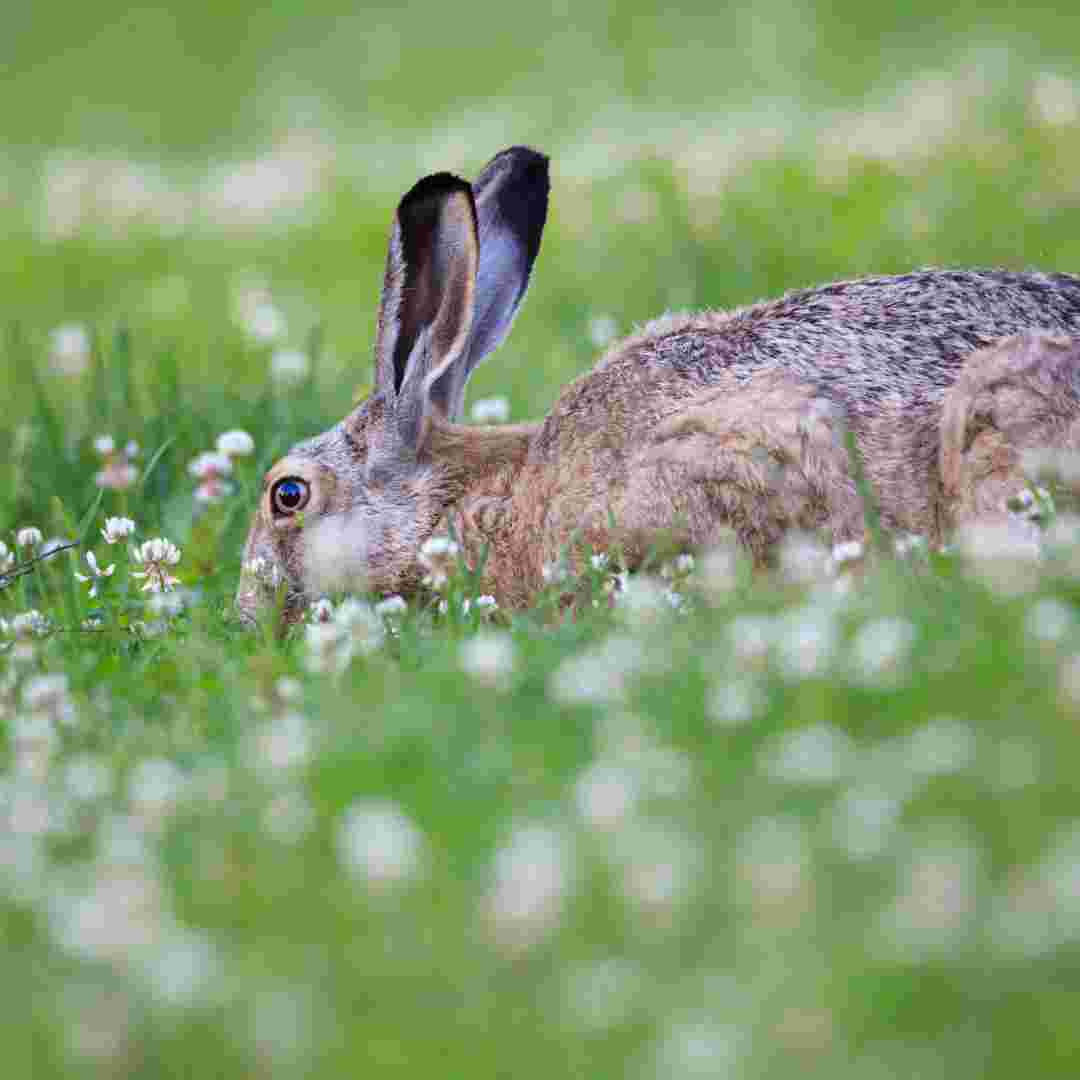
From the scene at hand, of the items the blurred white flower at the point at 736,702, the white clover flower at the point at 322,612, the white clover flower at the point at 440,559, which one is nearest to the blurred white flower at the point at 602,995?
the blurred white flower at the point at 736,702

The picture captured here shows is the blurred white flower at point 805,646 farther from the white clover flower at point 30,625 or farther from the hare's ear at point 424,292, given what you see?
the hare's ear at point 424,292

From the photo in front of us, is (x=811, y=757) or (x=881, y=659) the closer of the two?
(x=811, y=757)

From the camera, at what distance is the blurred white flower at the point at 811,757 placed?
138 inches

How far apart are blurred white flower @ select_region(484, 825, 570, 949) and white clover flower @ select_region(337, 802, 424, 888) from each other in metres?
0.17

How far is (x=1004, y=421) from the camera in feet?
19.9

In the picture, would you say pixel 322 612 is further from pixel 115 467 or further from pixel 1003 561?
pixel 1003 561

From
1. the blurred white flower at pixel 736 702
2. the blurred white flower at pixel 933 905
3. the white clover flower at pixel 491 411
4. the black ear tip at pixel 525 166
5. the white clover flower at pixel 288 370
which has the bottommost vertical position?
the blurred white flower at pixel 933 905

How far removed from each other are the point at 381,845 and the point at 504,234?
16.6 ft

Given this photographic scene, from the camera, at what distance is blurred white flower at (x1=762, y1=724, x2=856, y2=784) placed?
138 inches

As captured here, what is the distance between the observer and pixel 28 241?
15.4 m

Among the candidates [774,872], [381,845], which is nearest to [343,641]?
[381,845]

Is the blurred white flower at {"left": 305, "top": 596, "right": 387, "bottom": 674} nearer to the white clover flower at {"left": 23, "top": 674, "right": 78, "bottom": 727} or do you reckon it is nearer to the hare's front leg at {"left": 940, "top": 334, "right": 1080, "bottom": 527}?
the white clover flower at {"left": 23, "top": 674, "right": 78, "bottom": 727}

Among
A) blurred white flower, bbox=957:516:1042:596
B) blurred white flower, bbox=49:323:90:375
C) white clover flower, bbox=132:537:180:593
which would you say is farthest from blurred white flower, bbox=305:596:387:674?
blurred white flower, bbox=49:323:90:375

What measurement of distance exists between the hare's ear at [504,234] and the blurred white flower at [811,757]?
4.40 m
